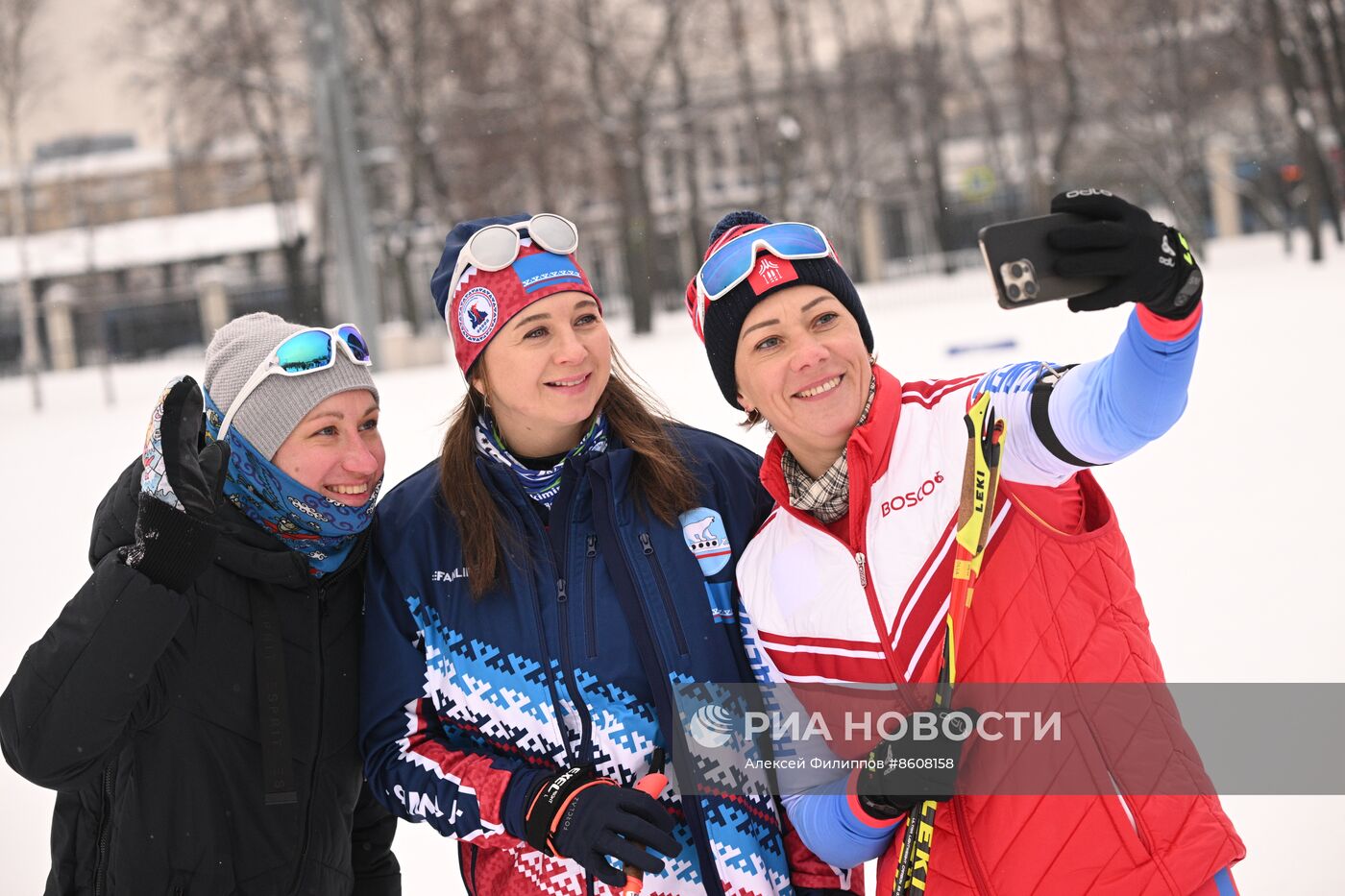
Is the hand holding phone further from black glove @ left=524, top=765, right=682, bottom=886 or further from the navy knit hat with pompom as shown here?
black glove @ left=524, top=765, right=682, bottom=886

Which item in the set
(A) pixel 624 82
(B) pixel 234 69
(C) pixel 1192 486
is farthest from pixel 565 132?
(C) pixel 1192 486

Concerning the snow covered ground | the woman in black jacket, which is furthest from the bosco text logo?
the snow covered ground

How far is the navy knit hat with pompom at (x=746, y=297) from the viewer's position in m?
2.13

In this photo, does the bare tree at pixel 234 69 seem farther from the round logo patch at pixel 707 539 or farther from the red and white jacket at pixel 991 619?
the red and white jacket at pixel 991 619

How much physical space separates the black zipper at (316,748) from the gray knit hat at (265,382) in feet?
1.19

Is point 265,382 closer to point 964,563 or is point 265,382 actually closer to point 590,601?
point 590,601

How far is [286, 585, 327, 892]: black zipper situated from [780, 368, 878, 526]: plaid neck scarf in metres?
1.07

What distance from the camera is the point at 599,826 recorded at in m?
2.08

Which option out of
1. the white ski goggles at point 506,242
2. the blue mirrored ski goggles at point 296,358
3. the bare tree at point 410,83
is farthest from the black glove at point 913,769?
the bare tree at point 410,83

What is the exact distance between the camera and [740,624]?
2.30m

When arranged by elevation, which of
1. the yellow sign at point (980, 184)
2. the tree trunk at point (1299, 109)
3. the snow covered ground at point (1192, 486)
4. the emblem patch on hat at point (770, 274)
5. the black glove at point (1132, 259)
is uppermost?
the yellow sign at point (980, 184)

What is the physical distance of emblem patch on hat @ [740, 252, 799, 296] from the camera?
2.12m

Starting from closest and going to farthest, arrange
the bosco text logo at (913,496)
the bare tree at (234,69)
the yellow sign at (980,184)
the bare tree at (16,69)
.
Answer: the bosco text logo at (913,496)
the bare tree at (16,69)
the bare tree at (234,69)
the yellow sign at (980,184)

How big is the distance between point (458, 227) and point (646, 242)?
19.0 m
